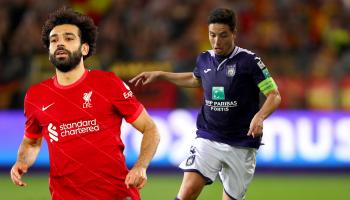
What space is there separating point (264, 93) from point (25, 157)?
7.84ft

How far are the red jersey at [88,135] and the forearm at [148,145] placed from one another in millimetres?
138

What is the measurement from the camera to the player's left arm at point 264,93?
6.81 m

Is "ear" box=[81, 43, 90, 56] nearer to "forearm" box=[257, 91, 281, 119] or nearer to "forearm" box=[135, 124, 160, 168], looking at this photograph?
"forearm" box=[135, 124, 160, 168]

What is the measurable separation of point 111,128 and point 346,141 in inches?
305

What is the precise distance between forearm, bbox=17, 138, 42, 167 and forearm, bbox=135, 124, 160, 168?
816 mm

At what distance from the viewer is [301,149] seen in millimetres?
12695

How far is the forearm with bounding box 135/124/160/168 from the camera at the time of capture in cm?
522

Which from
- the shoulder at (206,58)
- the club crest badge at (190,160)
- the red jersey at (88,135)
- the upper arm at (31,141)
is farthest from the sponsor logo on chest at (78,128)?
the shoulder at (206,58)

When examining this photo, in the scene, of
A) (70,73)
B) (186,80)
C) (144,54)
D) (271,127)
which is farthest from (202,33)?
(70,73)

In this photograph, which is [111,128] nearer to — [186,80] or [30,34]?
[186,80]

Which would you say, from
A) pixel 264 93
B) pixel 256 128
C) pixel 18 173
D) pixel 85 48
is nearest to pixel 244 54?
pixel 264 93

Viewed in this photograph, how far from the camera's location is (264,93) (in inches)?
285

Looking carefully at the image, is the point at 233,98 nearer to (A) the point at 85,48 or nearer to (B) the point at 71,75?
(A) the point at 85,48

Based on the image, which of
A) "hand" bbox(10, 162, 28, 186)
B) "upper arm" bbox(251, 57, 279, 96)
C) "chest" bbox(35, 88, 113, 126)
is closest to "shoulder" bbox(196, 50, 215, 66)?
"upper arm" bbox(251, 57, 279, 96)
